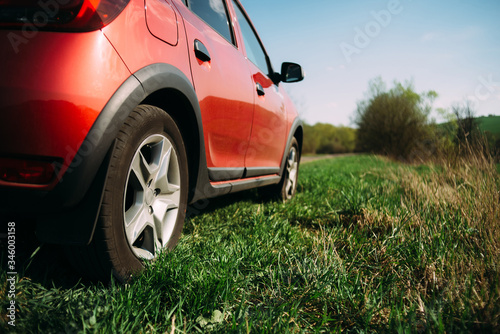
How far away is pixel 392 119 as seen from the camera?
2492 centimetres

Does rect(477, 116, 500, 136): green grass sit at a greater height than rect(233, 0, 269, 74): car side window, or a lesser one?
lesser

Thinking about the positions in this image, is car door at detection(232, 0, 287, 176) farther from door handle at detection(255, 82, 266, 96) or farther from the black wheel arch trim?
the black wheel arch trim

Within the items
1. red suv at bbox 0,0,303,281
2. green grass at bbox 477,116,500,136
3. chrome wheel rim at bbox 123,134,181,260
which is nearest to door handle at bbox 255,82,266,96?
red suv at bbox 0,0,303,281

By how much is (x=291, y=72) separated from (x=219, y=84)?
5.97 feet

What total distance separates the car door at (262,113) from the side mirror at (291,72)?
0.47ft

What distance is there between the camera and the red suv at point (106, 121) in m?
1.00

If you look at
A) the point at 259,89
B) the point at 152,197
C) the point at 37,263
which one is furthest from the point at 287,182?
the point at 37,263

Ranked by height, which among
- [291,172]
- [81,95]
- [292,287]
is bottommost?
[292,287]

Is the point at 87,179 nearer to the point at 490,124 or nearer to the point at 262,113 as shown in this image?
the point at 262,113

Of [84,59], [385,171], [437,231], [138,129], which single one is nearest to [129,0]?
[84,59]

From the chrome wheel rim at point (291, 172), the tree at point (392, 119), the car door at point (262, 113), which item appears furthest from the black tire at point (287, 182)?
the tree at point (392, 119)

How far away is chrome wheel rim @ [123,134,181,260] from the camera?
138 centimetres

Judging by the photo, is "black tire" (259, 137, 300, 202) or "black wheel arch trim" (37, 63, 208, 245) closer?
"black wheel arch trim" (37, 63, 208, 245)

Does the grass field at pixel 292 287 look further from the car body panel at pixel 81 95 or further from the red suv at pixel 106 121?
the car body panel at pixel 81 95
